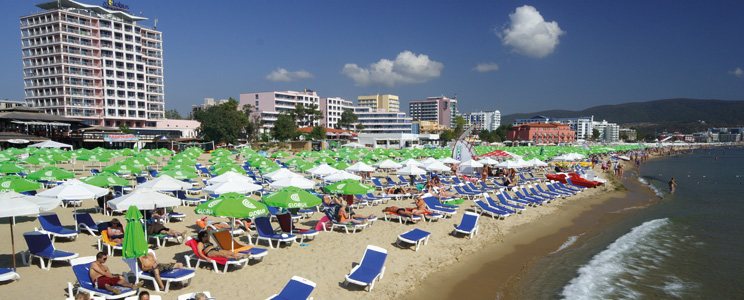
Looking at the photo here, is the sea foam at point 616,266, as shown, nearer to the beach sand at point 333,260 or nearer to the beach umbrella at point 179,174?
the beach sand at point 333,260

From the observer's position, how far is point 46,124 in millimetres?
46125

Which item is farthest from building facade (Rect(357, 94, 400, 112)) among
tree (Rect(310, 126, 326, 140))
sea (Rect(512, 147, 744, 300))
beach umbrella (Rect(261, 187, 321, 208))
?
beach umbrella (Rect(261, 187, 321, 208))

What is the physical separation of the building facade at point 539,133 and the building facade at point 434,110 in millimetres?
43632

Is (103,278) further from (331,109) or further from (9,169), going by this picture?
(331,109)

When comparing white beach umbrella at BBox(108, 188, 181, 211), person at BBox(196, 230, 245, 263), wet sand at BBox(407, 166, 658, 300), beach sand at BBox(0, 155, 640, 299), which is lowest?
wet sand at BBox(407, 166, 658, 300)

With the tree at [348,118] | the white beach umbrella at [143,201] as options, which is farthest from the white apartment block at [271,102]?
the white beach umbrella at [143,201]

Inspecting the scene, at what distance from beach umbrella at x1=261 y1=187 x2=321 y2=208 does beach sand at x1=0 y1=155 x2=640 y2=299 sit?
0.96 meters

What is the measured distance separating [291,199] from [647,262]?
30.0 ft

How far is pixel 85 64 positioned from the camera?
63062 millimetres

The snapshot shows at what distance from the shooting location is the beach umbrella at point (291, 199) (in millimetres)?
9289

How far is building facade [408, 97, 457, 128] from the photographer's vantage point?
16562 centimetres

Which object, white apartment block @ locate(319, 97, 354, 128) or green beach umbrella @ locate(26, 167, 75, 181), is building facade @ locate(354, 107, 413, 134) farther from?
green beach umbrella @ locate(26, 167, 75, 181)

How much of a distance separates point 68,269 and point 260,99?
9330 cm

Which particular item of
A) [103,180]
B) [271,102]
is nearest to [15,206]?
[103,180]
